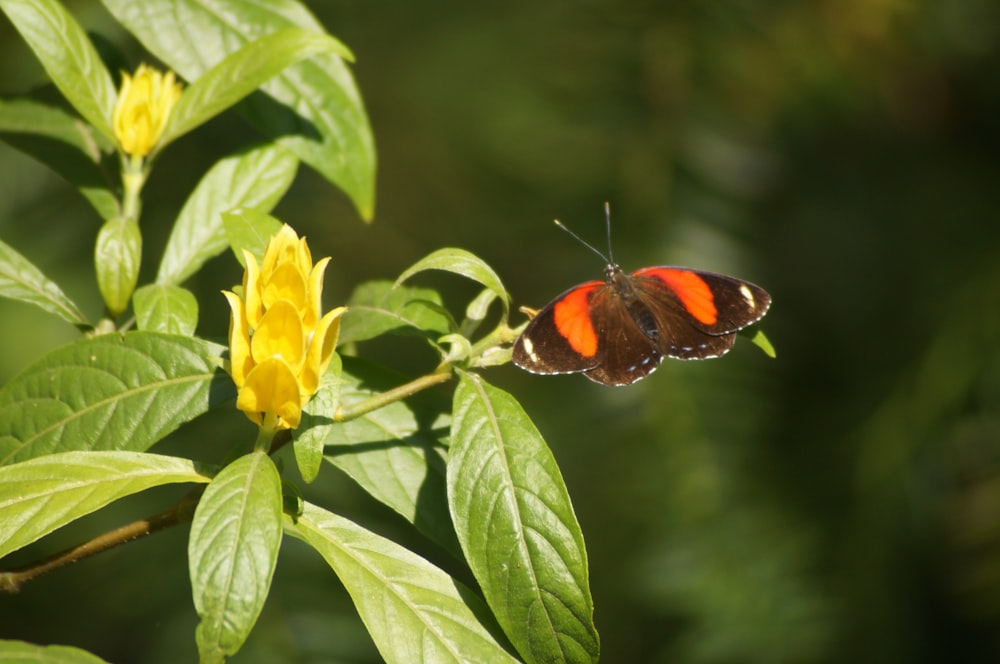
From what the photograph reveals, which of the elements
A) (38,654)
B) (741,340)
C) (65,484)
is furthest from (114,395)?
(741,340)

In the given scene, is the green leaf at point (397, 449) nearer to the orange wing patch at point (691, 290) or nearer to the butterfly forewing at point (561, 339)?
the butterfly forewing at point (561, 339)

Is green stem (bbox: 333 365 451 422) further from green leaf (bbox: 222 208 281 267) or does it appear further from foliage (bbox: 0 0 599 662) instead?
green leaf (bbox: 222 208 281 267)

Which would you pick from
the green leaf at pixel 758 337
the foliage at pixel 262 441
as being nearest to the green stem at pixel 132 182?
the foliage at pixel 262 441

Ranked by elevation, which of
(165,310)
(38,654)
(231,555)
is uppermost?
(165,310)

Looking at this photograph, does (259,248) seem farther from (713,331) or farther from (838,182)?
(838,182)

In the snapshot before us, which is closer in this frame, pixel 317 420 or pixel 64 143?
pixel 317 420

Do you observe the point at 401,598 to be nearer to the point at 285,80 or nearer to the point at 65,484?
the point at 65,484
